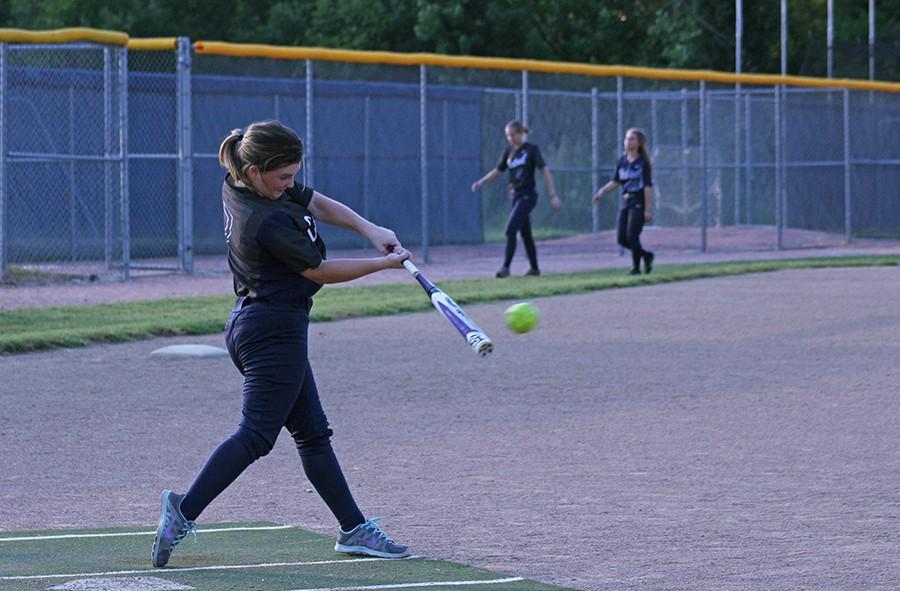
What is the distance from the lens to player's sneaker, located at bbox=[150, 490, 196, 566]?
18.6ft

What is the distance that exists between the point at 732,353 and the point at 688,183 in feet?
63.8

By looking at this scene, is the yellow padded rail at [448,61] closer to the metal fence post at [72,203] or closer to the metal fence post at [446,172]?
the metal fence post at [72,203]

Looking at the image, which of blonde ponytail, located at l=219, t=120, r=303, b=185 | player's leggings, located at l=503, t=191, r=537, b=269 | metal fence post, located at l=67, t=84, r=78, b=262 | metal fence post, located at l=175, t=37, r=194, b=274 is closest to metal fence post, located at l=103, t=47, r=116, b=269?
metal fence post, located at l=175, t=37, r=194, b=274

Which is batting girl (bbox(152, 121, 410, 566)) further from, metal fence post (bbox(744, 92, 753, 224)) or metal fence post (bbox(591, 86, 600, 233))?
metal fence post (bbox(744, 92, 753, 224))

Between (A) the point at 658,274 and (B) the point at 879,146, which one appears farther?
(B) the point at 879,146

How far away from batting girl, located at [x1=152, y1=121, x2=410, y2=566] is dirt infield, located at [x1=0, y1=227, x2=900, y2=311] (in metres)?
10.8

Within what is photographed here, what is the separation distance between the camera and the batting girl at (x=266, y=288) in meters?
5.63

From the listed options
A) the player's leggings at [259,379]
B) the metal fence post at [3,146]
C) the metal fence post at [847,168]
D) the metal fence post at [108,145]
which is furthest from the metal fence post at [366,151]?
the player's leggings at [259,379]

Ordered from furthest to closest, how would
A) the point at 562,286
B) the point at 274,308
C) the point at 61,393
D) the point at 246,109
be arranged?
the point at 246,109, the point at 562,286, the point at 61,393, the point at 274,308

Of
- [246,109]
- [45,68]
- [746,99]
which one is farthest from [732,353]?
[746,99]

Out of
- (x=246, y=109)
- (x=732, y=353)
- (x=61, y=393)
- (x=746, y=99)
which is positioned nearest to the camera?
(x=61, y=393)

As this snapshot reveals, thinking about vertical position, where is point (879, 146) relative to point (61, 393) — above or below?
above

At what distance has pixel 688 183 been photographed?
3167 cm

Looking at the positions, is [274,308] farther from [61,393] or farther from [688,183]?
[688,183]
